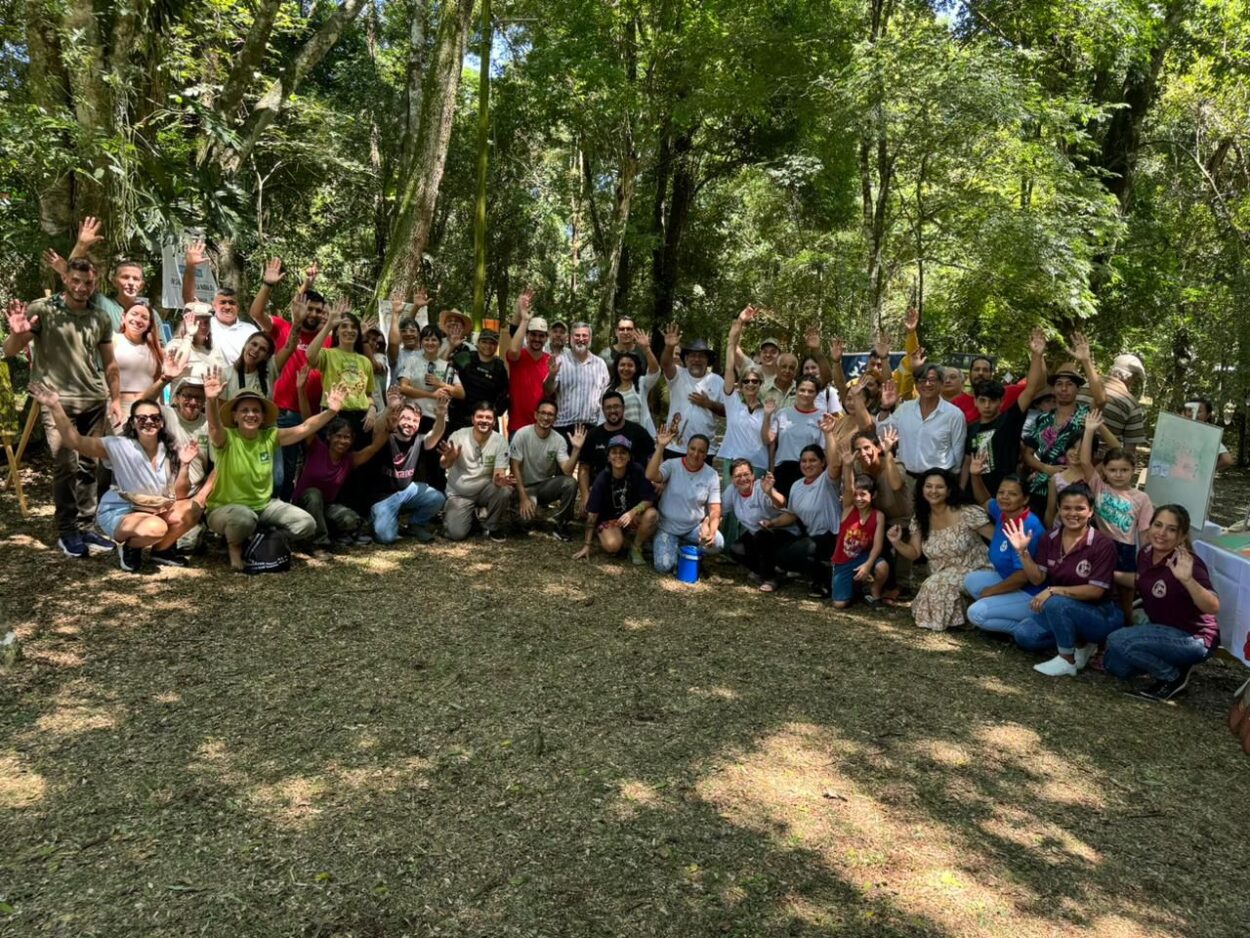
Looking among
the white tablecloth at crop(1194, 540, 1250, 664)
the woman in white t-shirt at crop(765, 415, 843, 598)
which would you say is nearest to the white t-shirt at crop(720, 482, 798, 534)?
the woman in white t-shirt at crop(765, 415, 843, 598)

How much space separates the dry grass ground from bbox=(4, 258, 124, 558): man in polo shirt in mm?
523

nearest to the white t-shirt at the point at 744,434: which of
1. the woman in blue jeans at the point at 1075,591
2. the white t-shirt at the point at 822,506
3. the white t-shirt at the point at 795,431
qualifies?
the white t-shirt at the point at 795,431

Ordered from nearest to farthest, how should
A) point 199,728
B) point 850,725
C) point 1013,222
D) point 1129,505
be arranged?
point 199,728 < point 850,725 < point 1129,505 < point 1013,222

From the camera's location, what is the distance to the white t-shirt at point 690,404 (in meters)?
7.87

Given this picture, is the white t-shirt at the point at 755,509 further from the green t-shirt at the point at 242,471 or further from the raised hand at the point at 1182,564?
the green t-shirt at the point at 242,471

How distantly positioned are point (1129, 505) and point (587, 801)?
4.21 metres

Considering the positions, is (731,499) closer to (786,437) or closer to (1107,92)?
(786,437)

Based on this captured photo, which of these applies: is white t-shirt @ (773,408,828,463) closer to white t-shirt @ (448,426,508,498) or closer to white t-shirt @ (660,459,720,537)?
white t-shirt @ (660,459,720,537)

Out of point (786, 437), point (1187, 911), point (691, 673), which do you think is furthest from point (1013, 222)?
point (1187, 911)

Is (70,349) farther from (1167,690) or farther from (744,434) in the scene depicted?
(1167,690)

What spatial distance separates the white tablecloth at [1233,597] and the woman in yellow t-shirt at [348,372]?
620cm

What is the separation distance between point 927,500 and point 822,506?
0.81 meters

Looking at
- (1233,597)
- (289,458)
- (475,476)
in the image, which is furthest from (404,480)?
(1233,597)

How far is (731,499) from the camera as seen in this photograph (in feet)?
24.1
